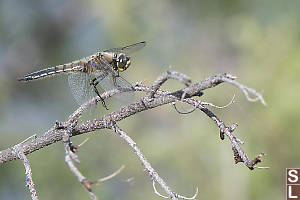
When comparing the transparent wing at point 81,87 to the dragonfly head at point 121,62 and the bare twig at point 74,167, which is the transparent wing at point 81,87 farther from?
the bare twig at point 74,167

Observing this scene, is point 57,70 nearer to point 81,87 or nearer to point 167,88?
point 81,87

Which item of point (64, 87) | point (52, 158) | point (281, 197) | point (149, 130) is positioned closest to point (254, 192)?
point (281, 197)

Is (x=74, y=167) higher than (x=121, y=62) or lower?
lower

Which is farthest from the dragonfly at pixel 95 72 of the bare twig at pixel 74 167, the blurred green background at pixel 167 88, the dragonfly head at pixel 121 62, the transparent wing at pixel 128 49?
the blurred green background at pixel 167 88

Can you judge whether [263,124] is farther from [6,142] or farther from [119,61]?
[6,142]

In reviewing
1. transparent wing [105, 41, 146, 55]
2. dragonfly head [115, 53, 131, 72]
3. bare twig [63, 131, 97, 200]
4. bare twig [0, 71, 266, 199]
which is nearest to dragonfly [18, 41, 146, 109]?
dragonfly head [115, 53, 131, 72]

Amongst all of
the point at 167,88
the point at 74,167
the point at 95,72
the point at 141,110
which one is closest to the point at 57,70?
the point at 95,72
